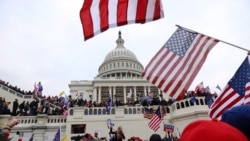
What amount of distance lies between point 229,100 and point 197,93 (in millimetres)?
22223

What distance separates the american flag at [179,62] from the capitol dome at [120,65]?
7307cm

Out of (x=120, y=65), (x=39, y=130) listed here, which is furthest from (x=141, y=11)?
(x=120, y=65)

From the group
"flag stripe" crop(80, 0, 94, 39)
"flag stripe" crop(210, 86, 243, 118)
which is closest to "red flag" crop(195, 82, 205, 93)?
"flag stripe" crop(210, 86, 243, 118)

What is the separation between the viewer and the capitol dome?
81375 millimetres

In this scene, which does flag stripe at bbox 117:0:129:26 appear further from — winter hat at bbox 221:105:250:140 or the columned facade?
the columned facade

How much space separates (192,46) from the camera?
6.84m

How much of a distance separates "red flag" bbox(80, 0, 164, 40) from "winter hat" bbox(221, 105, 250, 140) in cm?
457

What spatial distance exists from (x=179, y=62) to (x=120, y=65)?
76.7m

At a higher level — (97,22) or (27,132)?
(97,22)

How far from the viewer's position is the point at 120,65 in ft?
274

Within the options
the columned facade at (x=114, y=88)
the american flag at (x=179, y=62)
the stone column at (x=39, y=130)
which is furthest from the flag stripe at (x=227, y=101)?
the columned facade at (x=114, y=88)

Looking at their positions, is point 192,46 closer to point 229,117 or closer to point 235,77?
point 235,77

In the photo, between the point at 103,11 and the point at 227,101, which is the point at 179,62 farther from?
the point at 103,11

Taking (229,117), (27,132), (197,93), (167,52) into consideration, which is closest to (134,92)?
(197,93)
